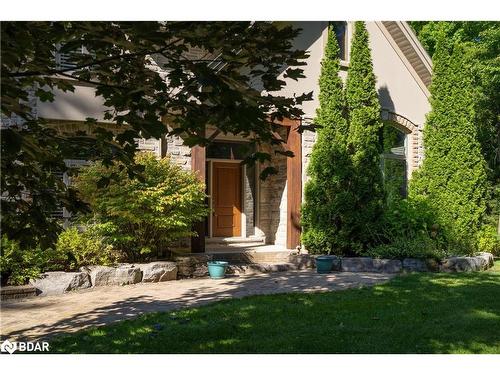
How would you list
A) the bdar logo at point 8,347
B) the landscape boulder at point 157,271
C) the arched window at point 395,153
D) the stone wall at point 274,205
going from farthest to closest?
the arched window at point 395,153, the stone wall at point 274,205, the landscape boulder at point 157,271, the bdar logo at point 8,347

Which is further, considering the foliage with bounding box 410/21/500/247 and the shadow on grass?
the foliage with bounding box 410/21/500/247

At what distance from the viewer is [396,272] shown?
1062 cm

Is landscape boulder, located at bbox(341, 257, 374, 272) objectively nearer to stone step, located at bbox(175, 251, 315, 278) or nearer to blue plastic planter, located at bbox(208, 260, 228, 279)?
stone step, located at bbox(175, 251, 315, 278)

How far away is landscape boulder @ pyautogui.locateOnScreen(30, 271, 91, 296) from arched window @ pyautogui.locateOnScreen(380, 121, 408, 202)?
846cm

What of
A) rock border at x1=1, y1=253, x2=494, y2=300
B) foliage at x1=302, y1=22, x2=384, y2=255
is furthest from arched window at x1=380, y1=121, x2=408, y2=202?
rock border at x1=1, y1=253, x2=494, y2=300

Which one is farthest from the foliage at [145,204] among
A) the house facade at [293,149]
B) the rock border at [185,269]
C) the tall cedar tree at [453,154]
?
the tall cedar tree at [453,154]

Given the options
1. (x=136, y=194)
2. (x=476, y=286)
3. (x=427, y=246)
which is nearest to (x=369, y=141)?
(x=427, y=246)

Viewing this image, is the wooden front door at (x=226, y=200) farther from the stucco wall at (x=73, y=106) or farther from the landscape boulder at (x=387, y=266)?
the landscape boulder at (x=387, y=266)

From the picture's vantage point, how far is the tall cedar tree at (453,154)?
43.8 ft

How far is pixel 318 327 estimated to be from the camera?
5.55 m

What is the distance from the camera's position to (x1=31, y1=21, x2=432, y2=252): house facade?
1222 cm

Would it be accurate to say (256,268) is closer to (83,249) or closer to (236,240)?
(236,240)

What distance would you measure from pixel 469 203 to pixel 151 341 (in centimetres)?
1068

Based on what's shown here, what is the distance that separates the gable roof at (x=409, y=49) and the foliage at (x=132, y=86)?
39.3 feet
